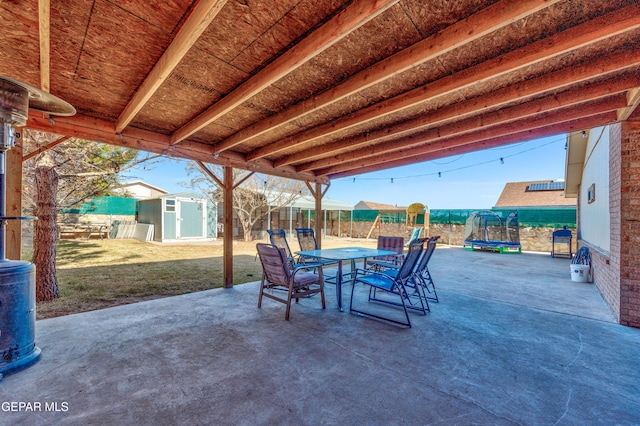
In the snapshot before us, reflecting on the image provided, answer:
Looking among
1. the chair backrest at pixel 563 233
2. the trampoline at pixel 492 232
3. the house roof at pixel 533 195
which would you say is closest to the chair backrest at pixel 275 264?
the trampoline at pixel 492 232

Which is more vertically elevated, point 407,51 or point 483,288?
point 407,51

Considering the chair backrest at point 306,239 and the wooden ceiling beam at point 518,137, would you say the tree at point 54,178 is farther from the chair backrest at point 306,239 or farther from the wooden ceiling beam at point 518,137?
the wooden ceiling beam at point 518,137

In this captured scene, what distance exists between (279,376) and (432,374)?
3.98 ft

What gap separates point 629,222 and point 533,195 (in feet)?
48.6

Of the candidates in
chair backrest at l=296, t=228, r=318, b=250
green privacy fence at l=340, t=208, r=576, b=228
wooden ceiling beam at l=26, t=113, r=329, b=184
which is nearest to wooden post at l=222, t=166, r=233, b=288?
wooden ceiling beam at l=26, t=113, r=329, b=184

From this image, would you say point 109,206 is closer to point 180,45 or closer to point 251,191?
point 251,191

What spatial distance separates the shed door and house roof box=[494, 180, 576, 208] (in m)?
16.1

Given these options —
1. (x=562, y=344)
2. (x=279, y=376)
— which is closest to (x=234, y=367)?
(x=279, y=376)

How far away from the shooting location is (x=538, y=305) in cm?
411

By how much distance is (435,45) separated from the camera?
6.52ft

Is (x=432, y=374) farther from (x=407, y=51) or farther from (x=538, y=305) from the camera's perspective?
(x=538, y=305)

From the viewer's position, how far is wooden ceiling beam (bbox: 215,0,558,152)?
1.66 meters

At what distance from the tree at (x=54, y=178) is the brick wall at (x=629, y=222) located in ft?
22.4

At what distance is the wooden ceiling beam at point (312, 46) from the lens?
63.6 inches
